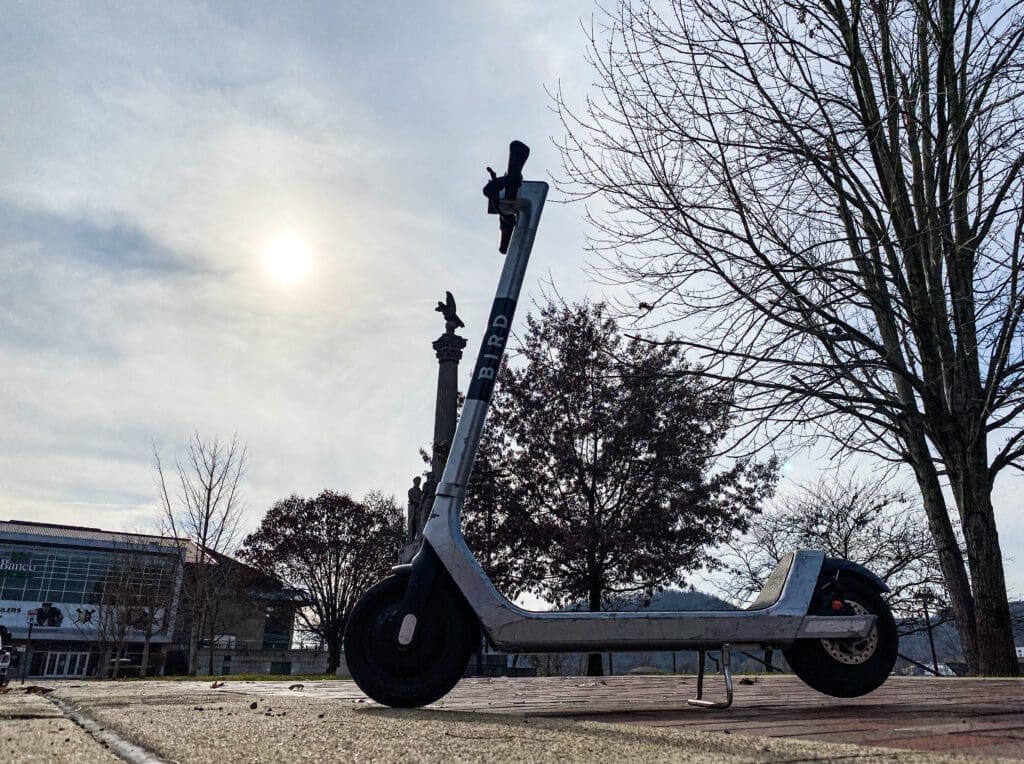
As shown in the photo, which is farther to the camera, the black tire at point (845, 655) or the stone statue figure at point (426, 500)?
the stone statue figure at point (426, 500)

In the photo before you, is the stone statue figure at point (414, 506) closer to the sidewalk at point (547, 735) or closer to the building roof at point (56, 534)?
the sidewalk at point (547, 735)

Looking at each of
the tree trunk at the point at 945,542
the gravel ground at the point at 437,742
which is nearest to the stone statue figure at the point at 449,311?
the tree trunk at the point at 945,542

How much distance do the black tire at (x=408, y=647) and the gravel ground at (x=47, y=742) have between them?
3.60 feet

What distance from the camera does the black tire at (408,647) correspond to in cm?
322

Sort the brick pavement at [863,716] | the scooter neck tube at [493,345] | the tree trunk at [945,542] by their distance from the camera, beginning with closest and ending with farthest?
the brick pavement at [863,716] < the scooter neck tube at [493,345] < the tree trunk at [945,542]

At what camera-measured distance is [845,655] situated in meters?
3.50

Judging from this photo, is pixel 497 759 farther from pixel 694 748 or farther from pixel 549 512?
pixel 549 512

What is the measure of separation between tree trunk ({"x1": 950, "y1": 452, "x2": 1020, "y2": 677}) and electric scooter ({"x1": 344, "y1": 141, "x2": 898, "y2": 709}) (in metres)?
5.33

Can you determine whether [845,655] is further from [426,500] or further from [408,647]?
[426,500]

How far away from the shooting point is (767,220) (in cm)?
767

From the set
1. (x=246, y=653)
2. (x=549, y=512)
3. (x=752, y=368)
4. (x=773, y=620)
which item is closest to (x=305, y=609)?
(x=246, y=653)

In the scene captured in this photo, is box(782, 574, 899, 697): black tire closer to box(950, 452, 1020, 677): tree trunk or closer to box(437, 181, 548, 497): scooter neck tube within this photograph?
box(437, 181, 548, 497): scooter neck tube

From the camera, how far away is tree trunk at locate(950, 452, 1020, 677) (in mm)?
7652

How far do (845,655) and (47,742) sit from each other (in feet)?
10.5
